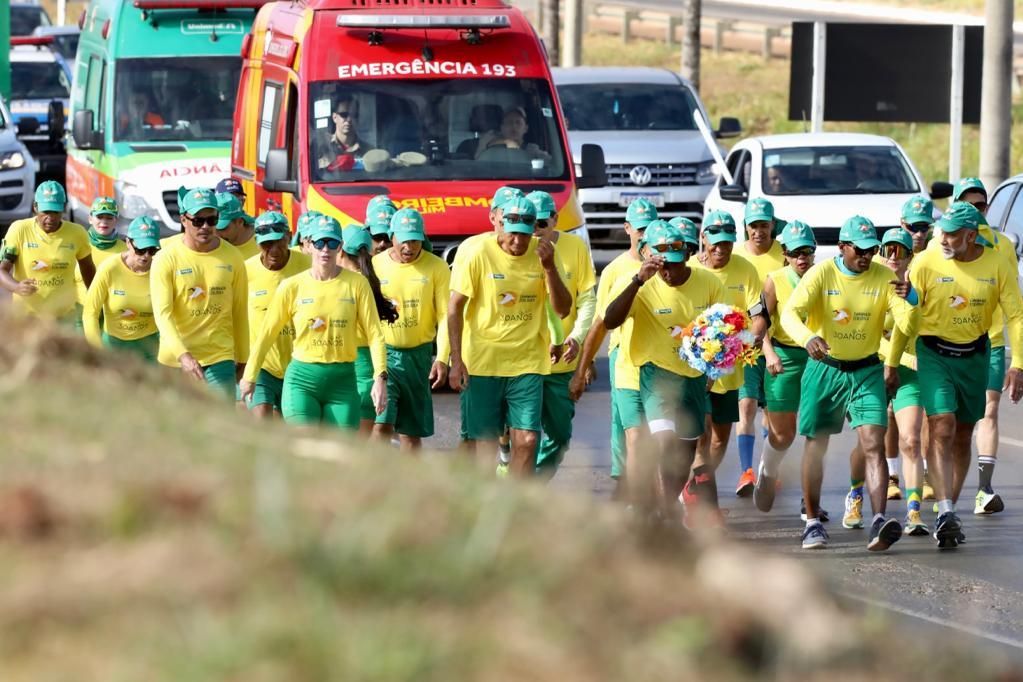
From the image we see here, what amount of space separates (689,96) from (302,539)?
20647 millimetres

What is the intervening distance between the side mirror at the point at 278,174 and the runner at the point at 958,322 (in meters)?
5.14

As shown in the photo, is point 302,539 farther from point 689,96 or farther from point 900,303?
point 689,96

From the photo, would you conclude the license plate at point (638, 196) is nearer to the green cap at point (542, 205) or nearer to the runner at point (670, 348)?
the green cap at point (542, 205)

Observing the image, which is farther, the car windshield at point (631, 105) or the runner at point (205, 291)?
the car windshield at point (631, 105)

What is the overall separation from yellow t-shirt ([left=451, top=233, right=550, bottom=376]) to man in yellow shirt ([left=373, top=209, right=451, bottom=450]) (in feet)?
1.67

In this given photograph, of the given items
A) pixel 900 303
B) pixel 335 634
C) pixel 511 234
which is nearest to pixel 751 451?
pixel 900 303

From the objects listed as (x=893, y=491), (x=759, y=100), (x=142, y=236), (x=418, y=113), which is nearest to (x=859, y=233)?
(x=893, y=491)

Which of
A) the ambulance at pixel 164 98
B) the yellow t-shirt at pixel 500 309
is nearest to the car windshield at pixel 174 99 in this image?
the ambulance at pixel 164 98

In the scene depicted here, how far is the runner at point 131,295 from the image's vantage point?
1122cm

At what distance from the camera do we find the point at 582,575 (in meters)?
3.04

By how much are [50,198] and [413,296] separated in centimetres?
323

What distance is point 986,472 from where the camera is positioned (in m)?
11.5

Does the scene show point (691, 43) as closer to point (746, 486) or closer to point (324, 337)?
point (746, 486)

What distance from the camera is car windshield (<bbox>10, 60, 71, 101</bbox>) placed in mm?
30547
